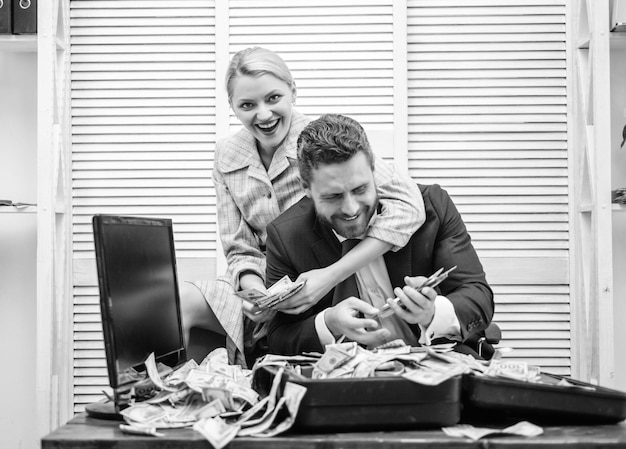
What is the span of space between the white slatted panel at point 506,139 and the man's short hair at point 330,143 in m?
1.52

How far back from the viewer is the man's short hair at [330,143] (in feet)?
6.20

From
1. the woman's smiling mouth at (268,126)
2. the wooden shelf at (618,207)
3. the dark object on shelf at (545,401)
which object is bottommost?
the dark object on shelf at (545,401)

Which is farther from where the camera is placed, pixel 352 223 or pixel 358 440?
pixel 352 223

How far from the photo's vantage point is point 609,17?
3.12 meters

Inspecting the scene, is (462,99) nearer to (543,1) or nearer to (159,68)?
(543,1)

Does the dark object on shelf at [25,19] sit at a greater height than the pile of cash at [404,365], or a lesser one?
greater

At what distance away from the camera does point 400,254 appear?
2.08 meters

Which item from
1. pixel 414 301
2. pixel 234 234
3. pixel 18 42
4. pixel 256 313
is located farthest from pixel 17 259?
pixel 414 301

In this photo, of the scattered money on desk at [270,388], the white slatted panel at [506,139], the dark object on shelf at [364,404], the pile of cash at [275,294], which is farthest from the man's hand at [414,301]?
the white slatted panel at [506,139]

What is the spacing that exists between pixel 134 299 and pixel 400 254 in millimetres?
884

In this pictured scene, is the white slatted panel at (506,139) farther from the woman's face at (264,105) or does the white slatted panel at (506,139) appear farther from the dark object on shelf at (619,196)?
the woman's face at (264,105)

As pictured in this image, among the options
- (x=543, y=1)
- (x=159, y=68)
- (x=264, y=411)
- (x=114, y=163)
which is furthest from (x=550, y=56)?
(x=264, y=411)

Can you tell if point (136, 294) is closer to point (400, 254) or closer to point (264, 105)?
point (400, 254)

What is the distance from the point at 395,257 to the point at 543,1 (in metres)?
1.87
